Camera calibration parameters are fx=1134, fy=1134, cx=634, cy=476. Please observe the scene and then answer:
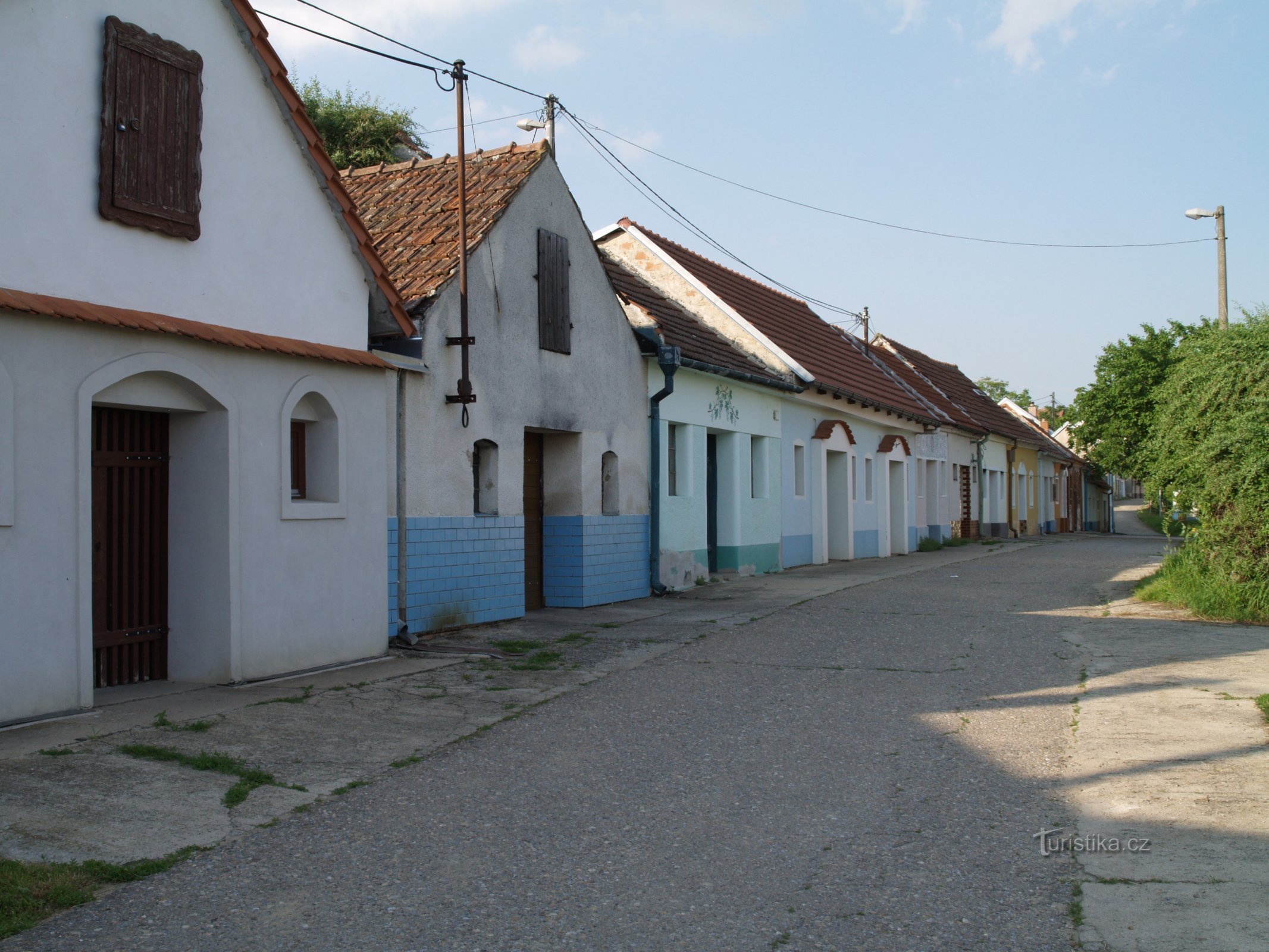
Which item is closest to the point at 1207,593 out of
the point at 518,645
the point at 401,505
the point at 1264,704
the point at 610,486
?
the point at 1264,704

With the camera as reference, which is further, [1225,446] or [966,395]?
[966,395]

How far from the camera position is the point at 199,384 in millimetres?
8414

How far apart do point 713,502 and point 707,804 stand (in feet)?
44.4

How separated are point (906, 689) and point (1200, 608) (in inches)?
249

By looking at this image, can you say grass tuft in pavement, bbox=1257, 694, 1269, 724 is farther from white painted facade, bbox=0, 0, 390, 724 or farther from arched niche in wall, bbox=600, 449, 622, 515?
arched niche in wall, bbox=600, 449, 622, 515

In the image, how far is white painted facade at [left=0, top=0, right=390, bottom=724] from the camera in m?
7.16

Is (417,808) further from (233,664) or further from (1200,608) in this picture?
(1200,608)

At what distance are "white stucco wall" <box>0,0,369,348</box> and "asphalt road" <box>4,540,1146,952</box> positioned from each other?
3.97 m

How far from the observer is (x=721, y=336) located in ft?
70.4

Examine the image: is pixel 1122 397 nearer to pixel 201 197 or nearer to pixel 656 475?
pixel 656 475

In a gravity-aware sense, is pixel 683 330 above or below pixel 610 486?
above

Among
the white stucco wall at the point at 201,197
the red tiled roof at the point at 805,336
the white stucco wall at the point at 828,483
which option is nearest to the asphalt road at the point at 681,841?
the white stucco wall at the point at 201,197

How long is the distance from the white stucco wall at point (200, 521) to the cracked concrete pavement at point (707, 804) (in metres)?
0.40

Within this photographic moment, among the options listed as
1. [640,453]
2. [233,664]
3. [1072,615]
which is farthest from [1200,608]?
[233,664]
